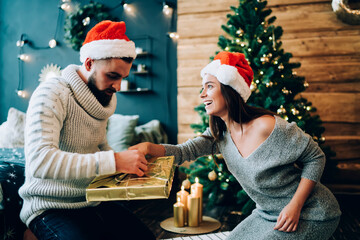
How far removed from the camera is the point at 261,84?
7.78 ft

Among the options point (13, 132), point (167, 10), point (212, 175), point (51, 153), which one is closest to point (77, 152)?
point (51, 153)

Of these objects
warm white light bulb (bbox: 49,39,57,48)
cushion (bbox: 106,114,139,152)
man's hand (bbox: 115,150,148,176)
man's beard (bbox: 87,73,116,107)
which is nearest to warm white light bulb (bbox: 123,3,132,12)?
warm white light bulb (bbox: 49,39,57,48)

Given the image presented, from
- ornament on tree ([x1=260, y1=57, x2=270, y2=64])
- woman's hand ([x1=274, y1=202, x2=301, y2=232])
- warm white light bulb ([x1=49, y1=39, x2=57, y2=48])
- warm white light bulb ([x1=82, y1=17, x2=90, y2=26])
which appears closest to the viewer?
woman's hand ([x1=274, y1=202, x2=301, y2=232])

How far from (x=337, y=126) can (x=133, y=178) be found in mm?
2973

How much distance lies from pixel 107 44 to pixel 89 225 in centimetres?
78

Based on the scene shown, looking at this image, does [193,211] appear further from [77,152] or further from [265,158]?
[77,152]

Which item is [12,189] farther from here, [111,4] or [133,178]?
[111,4]

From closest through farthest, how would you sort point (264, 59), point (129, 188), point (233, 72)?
point (129, 188), point (233, 72), point (264, 59)

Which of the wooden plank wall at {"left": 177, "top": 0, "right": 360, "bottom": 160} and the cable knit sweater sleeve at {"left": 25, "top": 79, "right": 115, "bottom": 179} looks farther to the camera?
the wooden plank wall at {"left": 177, "top": 0, "right": 360, "bottom": 160}

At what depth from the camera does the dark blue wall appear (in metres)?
3.75

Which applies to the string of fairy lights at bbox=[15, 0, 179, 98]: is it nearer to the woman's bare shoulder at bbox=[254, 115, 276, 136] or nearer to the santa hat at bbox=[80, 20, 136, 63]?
the santa hat at bbox=[80, 20, 136, 63]

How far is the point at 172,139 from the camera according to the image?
3703 millimetres

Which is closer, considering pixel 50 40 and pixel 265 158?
pixel 265 158

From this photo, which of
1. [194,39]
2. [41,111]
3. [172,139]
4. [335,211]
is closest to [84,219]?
[41,111]
